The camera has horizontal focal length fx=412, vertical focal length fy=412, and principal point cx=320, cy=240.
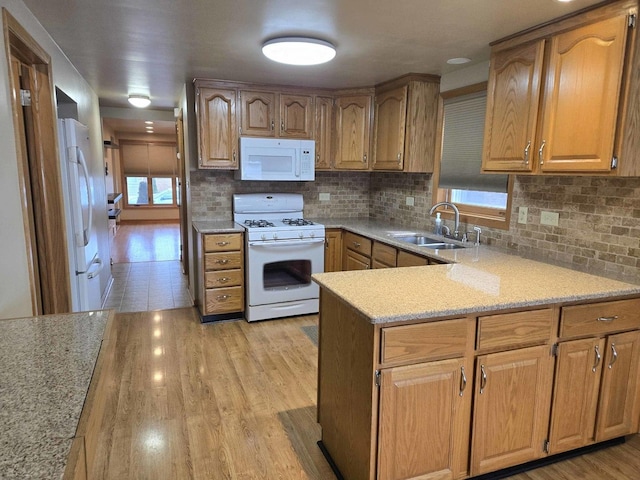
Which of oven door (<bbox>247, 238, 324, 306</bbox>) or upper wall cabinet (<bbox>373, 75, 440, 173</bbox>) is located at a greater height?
upper wall cabinet (<bbox>373, 75, 440, 173</bbox>)

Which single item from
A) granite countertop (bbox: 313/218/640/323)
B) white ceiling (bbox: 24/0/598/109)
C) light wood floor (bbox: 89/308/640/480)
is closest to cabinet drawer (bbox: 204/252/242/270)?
light wood floor (bbox: 89/308/640/480)

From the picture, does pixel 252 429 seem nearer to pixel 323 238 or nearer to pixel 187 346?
pixel 187 346

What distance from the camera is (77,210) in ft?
9.55

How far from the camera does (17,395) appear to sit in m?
0.94

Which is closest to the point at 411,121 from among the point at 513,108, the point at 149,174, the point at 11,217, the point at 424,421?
the point at 513,108

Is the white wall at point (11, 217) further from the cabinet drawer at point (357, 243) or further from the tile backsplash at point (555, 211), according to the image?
the cabinet drawer at point (357, 243)

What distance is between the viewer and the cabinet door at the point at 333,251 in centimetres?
419

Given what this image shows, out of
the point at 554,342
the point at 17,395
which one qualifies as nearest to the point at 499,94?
the point at 554,342

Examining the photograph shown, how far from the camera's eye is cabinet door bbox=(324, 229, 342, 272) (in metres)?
4.19

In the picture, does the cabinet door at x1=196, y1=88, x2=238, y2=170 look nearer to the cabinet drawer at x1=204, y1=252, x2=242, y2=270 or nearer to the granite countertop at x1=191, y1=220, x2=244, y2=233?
the granite countertop at x1=191, y1=220, x2=244, y2=233

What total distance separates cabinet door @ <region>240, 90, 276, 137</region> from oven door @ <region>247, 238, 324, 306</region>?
111 cm

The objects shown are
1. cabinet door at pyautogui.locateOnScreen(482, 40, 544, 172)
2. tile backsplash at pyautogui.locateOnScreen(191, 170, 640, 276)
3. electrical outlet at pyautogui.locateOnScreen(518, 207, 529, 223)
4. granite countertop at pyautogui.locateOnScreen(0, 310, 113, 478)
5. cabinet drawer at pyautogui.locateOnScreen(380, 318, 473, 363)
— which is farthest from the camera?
electrical outlet at pyautogui.locateOnScreen(518, 207, 529, 223)

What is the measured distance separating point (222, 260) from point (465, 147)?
2338 millimetres

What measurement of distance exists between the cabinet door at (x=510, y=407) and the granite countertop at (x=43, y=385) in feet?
4.82
